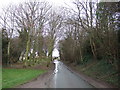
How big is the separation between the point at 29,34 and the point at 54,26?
275 inches

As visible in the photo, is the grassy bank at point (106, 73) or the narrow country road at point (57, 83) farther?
the grassy bank at point (106, 73)

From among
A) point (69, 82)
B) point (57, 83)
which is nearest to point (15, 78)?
point (57, 83)

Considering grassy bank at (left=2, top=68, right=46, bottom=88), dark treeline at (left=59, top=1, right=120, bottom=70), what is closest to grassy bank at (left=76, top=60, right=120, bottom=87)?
dark treeline at (left=59, top=1, right=120, bottom=70)

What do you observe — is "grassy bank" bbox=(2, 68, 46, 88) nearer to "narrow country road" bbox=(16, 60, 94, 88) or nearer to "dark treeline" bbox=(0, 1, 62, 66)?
"narrow country road" bbox=(16, 60, 94, 88)

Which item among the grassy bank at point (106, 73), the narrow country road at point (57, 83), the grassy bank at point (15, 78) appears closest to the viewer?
the narrow country road at point (57, 83)

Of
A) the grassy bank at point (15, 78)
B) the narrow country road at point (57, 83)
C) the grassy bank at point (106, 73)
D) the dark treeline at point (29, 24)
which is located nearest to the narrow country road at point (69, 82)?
the narrow country road at point (57, 83)

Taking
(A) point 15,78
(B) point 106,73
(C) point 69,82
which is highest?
(B) point 106,73

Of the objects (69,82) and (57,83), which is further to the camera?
(69,82)

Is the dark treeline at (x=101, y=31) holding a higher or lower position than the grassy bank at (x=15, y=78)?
higher

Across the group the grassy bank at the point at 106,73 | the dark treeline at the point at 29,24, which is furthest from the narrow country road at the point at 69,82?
the dark treeline at the point at 29,24

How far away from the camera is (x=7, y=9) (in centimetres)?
3947

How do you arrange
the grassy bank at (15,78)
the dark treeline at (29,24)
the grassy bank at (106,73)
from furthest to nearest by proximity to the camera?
the dark treeline at (29,24) → the grassy bank at (106,73) → the grassy bank at (15,78)

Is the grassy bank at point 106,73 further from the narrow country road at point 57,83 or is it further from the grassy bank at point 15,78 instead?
the grassy bank at point 15,78

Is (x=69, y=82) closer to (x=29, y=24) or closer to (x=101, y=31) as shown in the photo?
(x=101, y=31)
